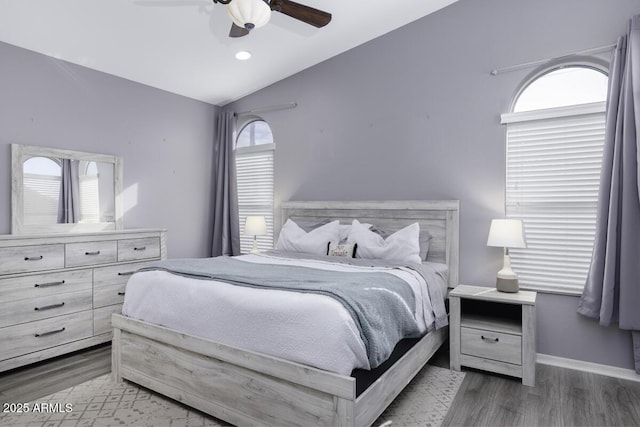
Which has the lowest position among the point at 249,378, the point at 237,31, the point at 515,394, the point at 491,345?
the point at 515,394

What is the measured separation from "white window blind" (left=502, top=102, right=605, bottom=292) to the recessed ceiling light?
2456mm

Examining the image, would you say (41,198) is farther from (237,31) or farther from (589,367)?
(589,367)

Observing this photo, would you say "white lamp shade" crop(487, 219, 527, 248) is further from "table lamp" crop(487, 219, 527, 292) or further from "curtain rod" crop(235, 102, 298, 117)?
"curtain rod" crop(235, 102, 298, 117)

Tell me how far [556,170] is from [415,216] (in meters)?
1.17

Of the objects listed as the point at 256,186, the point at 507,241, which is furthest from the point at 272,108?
the point at 507,241

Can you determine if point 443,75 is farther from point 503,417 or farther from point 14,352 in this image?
point 14,352

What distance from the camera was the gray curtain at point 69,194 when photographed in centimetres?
341

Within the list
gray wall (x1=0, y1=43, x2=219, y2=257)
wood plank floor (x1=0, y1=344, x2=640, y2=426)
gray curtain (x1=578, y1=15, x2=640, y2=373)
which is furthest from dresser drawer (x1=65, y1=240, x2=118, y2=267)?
gray curtain (x1=578, y1=15, x2=640, y2=373)

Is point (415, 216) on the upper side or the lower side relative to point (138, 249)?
upper

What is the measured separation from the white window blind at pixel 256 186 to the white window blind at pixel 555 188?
2632 mm

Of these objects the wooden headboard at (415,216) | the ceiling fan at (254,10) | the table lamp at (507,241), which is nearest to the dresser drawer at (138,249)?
the wooden headboard at (415,216)

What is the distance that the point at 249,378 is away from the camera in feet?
6.41

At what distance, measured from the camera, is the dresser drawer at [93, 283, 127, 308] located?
3299 millimetres

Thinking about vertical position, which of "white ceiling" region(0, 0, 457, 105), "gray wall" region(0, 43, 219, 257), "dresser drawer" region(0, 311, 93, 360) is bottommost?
"dresser drawer" region(0, 311, 93, 360)
